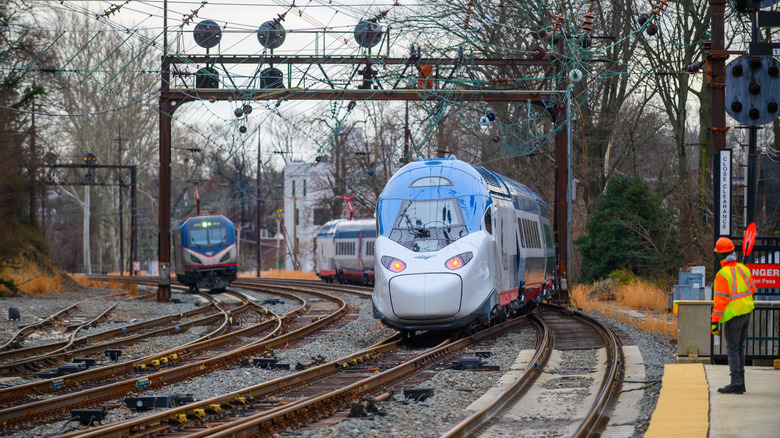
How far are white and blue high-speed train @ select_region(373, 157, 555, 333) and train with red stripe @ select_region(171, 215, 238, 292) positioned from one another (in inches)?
905

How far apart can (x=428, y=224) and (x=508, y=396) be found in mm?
6371

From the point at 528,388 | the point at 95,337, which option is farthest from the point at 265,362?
the point at 95,337

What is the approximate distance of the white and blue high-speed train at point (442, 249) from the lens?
52.7ft

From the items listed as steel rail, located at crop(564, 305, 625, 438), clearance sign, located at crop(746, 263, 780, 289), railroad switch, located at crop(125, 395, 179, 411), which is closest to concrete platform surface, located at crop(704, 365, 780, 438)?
steel rail, located at crop(564, 305, 625, 438)

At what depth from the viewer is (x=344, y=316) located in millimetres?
25562

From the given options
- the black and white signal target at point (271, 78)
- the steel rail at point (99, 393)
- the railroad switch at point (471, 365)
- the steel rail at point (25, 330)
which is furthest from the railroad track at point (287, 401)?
the black and white signal target at point (271, 78)

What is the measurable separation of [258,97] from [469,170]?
33.7 ft

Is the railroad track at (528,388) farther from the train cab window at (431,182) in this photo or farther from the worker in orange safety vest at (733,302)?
the train cab window at (431,182)

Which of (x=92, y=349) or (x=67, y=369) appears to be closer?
(x=67, y=369)

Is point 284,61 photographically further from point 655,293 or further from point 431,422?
point 431,422

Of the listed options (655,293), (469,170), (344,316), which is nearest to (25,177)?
(344,316)

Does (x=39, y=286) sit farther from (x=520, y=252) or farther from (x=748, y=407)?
(x=748, y=407)

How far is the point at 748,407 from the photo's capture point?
933cm

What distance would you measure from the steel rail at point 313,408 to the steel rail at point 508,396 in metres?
1.61
